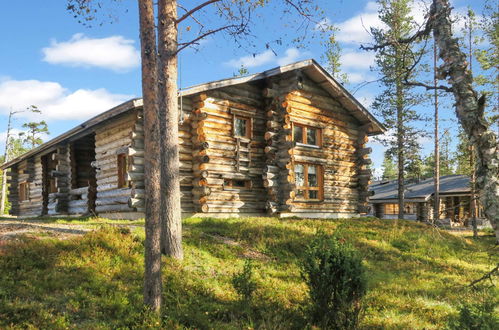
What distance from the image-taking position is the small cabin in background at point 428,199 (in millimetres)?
35844

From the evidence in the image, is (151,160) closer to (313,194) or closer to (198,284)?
(198,284)

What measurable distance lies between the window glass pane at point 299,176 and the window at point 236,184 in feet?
8.24

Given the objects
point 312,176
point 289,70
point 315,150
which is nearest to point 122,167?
point 289,70

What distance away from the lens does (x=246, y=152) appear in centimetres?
1762

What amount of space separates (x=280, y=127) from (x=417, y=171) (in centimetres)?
1880

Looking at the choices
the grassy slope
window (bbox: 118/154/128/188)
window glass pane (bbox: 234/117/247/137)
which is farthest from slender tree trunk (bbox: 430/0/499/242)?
window (bbox: 118/154/128/188)

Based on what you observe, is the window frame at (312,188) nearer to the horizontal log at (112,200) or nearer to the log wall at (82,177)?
the horizontal log at (112,200)

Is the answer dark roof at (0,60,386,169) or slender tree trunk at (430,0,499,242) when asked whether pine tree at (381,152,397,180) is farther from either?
slender tree trunk at (430,0,499,242)

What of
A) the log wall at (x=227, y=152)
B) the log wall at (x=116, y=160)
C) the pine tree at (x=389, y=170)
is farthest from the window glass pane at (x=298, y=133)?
the pine tree at (x=389, y=170)

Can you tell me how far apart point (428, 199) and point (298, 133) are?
22900 millimetres

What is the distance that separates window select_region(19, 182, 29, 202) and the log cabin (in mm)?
7527

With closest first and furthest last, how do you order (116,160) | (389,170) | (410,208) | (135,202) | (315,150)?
(135,202), (116,160), (315,150), (410,208), (389,170)

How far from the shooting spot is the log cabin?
52.8 ft

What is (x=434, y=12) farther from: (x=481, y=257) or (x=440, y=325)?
(x=481, y=257)
